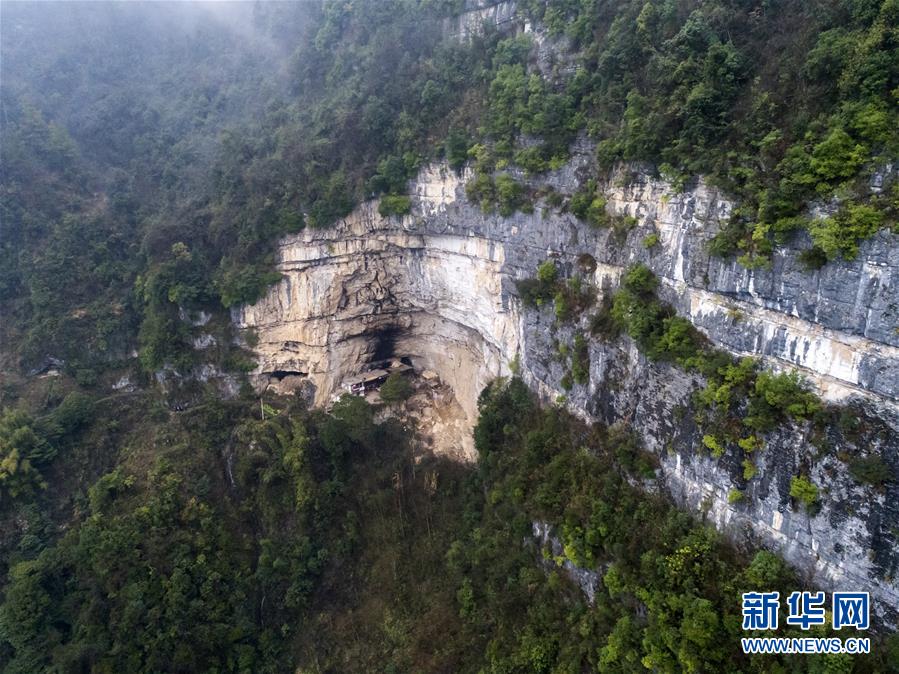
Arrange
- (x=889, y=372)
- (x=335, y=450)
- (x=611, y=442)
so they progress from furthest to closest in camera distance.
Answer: (x=335, y=450) → (x=611, y=442) → (x=889, y=372)

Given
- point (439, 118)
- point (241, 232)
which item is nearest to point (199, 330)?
point (241, 232)

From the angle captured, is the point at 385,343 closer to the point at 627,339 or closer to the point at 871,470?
the point at 627,339

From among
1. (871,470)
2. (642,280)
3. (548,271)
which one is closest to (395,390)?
(548,271)

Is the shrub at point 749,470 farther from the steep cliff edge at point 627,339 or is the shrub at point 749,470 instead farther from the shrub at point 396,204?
the shrub at point 396,204

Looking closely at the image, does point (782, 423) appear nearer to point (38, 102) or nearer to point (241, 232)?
point (241, 232)

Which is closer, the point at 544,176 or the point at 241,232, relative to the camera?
the point at 544,176

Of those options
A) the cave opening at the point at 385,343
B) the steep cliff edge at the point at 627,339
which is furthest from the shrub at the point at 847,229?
the cave opening at the point at 385,343
